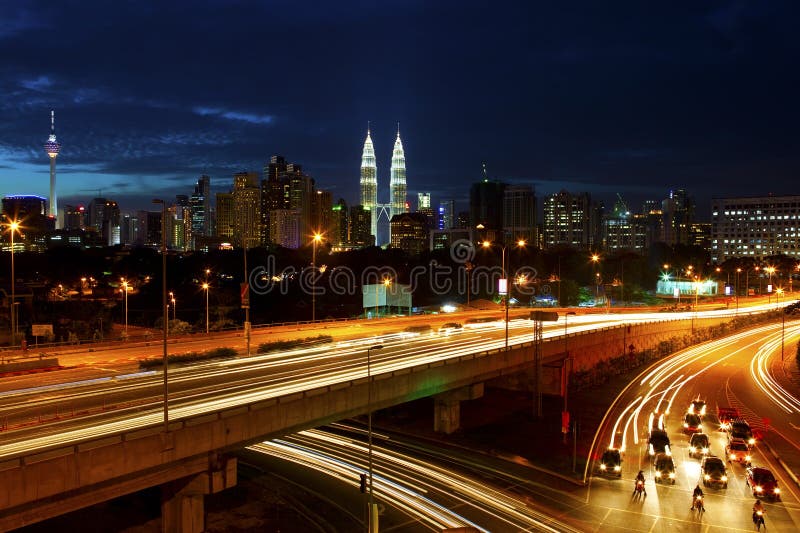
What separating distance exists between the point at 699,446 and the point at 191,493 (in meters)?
25.0

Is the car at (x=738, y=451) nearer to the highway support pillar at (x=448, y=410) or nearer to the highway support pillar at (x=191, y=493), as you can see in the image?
the highway support pillar at (x=448, y=410)

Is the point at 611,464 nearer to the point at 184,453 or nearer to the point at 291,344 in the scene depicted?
the point at 184,453

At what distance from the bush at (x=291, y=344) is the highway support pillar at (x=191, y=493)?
15681 mm

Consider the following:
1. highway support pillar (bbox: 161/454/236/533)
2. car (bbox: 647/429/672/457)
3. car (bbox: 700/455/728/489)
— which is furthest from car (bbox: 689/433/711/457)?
highway support pillar (bbox: 161/454/236/533)

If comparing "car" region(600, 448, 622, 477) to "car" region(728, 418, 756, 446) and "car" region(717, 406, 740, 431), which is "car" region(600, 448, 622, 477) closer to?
"car" region(728, 418, 756, 446)

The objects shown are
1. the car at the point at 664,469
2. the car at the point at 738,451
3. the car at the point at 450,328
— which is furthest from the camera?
the car at the point at 450,328

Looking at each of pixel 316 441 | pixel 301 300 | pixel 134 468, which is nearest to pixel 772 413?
pixel 316 441

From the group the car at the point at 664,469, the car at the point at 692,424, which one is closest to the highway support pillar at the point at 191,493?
the car at the point at 664,469

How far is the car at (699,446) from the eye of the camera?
32406 mm

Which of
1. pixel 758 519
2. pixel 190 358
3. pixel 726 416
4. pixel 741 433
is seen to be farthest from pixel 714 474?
pixel 190 358

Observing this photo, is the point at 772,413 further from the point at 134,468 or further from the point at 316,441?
the point at 134,468

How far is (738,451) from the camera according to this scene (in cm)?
3112

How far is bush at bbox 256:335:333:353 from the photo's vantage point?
38.4m

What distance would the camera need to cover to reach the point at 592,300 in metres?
106
